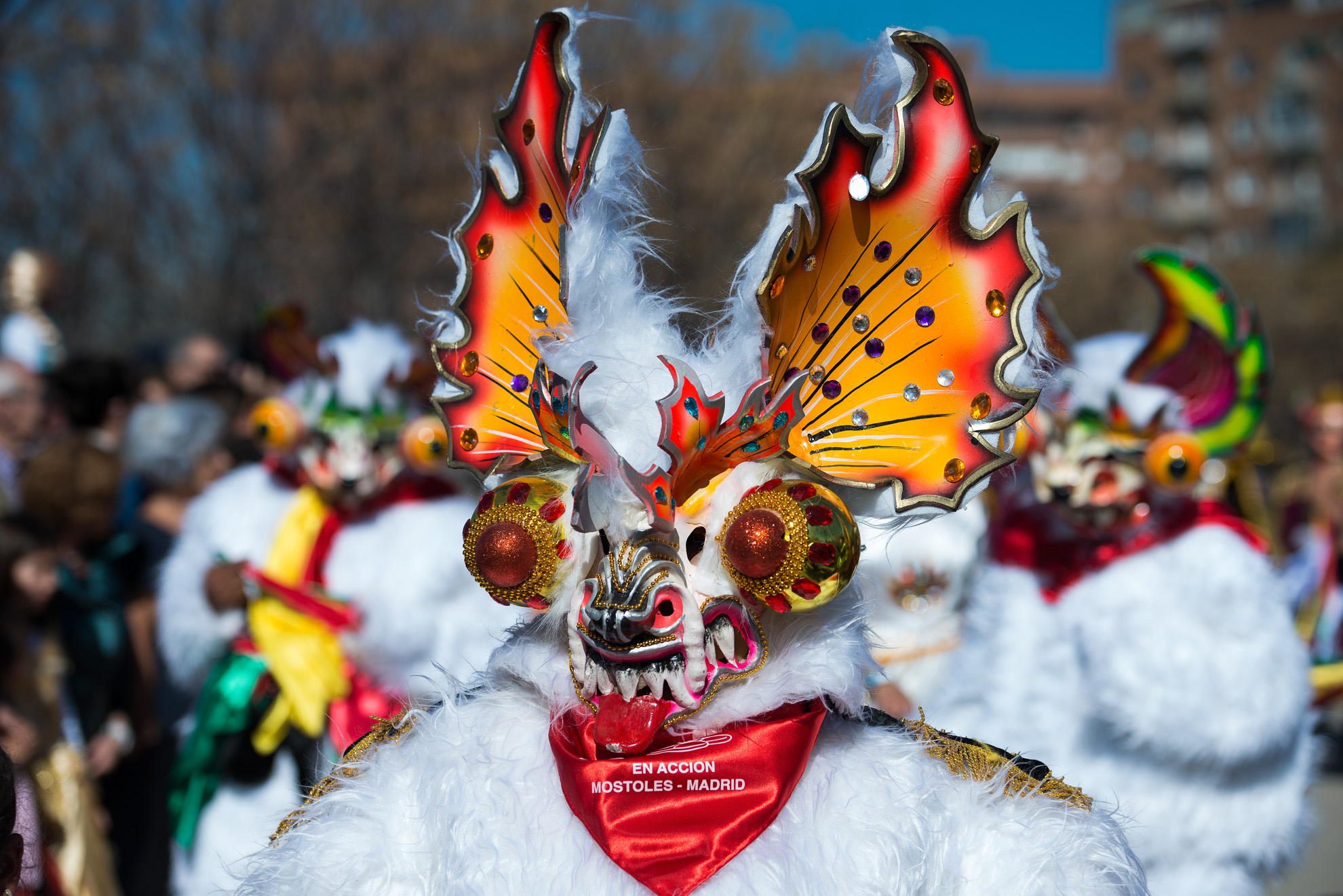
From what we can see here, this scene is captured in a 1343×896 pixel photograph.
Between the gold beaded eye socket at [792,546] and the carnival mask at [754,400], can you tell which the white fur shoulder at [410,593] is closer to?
the carnival mask at [754,400]

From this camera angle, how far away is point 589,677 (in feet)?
5.72

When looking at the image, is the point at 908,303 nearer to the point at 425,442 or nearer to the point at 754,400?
the point at 754,400

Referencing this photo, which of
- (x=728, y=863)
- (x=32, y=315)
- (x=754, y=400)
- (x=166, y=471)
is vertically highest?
(x=32, y=315)

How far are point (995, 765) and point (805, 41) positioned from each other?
11790 mm

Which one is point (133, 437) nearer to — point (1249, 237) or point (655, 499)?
point (655, 499)

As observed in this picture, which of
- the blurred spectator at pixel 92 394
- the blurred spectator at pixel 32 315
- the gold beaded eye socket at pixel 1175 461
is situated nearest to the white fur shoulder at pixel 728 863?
the gold beaded eye socket at pixel 1175 461

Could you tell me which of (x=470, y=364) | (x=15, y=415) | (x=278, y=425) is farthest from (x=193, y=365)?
(x=470, y=364)

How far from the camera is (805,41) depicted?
1253cm

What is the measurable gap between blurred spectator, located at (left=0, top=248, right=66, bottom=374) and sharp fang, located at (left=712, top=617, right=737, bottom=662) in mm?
4702

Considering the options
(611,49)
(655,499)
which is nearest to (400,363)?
(655,499)

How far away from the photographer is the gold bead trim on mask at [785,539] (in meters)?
1.64

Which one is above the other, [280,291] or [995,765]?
[280,291]

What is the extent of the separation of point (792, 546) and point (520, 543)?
41 centimetres

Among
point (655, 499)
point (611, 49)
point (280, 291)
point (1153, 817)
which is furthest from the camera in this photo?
point (611, 49)
